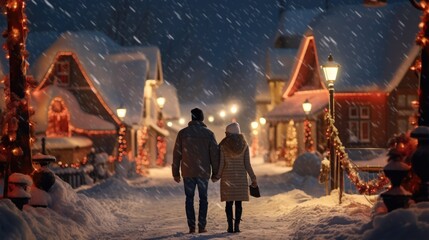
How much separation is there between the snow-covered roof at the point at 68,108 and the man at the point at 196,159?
82.0ft

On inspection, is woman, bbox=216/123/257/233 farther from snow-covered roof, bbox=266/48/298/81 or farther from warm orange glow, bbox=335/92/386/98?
snow-covered roof, bbox=266/48/298/81

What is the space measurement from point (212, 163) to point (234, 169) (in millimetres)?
382

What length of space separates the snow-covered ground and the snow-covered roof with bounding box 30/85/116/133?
17.0 meters

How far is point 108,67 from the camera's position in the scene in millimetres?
40125

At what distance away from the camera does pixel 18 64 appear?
12805 millimetres

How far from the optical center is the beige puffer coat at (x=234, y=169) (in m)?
11.4

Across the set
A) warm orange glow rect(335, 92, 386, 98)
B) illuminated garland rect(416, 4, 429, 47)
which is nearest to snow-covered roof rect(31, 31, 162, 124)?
warm orange glow rect(335, 92, 386, 98)

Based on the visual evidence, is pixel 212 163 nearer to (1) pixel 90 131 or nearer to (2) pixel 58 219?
(2) pixel 58 219

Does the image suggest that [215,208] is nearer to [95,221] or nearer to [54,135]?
[95,221]

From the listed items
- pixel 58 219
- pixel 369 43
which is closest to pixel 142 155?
pixel 369 43

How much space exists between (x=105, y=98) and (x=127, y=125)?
1812 mm

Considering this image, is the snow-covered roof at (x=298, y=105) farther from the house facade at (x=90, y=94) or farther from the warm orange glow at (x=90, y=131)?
the warm orange glow at (x=90, y=131)

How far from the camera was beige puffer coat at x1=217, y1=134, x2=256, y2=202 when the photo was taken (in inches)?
449

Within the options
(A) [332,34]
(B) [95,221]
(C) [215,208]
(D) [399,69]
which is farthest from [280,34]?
(B) [95,221]
